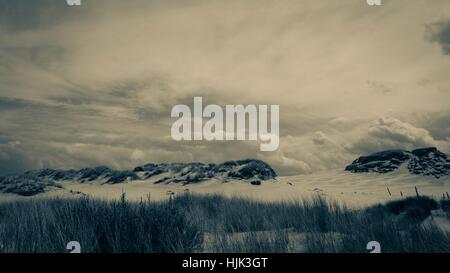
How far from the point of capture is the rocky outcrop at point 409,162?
74.3 ft

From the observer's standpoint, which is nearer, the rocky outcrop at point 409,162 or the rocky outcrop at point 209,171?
the rocky outcrop at point 409,162

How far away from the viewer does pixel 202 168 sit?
3080 centimetres

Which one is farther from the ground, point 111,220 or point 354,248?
point 111,220

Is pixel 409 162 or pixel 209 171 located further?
pixel 209 171

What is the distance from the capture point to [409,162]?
2477cm

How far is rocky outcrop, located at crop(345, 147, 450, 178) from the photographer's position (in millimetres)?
22641

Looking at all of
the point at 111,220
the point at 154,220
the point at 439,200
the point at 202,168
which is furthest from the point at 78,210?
the point at 202,168

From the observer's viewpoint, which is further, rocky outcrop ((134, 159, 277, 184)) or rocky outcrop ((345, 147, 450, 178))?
rocky outcrop ((134, 159, 277, 184))

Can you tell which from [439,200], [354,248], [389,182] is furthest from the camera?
[389,182]
